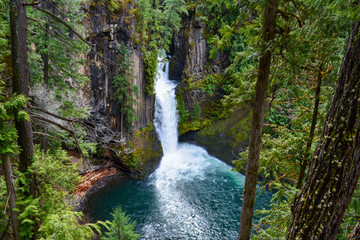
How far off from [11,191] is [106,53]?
13.7 meters

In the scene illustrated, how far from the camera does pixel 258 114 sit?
3709mm

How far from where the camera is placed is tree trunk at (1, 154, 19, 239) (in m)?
3.56

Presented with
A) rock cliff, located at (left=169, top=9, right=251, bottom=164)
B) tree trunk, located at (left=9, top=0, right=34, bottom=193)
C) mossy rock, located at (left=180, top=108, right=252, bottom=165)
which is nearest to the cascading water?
mossy rock, located at (left=180, top=108, right=252, bottom=165)

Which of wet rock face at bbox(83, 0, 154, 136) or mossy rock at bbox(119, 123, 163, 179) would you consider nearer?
wet rock face at bbox(83, 0, 154, 136)

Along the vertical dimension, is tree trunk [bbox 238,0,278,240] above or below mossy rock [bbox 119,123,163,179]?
above

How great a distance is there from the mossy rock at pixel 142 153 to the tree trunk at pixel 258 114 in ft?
41.4

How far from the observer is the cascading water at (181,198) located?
34.4 feet

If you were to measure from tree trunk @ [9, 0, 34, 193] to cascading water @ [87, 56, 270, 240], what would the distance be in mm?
7687

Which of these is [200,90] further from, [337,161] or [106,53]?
[337,161]

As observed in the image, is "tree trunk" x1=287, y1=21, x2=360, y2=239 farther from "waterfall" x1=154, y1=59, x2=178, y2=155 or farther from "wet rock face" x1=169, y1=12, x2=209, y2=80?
"wet rock face" x1=169, y1=12, x2=209, y2=80

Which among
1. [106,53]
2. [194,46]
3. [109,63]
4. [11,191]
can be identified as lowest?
[11,191]

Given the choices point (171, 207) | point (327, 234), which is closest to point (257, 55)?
point (327, 234)

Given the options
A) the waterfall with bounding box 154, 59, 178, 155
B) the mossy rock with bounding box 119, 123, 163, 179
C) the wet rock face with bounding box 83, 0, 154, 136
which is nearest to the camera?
the wet rock face with bounding box 83, 0, 154, 136

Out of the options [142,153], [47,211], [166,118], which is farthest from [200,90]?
[47,211]
